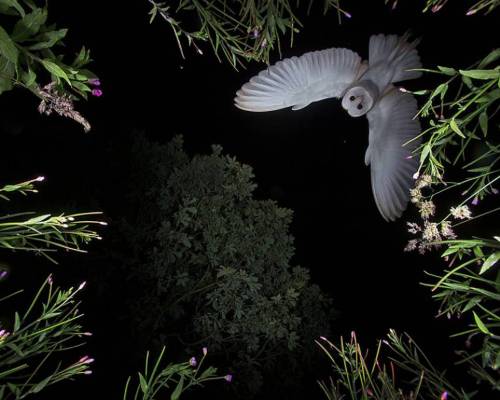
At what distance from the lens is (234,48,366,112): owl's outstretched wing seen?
157cm

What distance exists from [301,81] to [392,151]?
1.66ft

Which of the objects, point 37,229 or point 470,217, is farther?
point 470,217

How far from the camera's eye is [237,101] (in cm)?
167

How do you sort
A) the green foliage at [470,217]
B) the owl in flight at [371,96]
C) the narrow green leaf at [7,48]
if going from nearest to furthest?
the narrow green leaf at [7,48] < the green foliage at [470,217] < the owl in flight at [371,96]

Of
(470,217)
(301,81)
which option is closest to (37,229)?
(470,217)

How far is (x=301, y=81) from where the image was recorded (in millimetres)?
1622

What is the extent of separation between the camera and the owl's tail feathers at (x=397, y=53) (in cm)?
146

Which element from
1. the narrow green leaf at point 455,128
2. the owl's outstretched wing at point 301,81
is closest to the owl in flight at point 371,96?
the owl's outstretched wing at point 301,81

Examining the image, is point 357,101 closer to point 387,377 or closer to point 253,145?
point 253,145

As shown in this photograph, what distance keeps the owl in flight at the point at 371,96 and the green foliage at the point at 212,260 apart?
0.37 m

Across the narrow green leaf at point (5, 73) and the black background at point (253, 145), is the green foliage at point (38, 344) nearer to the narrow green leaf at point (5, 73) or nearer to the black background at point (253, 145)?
the narrow green leaf at point (5, 73)

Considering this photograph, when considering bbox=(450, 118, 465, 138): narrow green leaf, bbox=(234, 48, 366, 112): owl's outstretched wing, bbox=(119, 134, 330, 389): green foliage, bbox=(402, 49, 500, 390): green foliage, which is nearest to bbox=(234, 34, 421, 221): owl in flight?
bbox=(234, 48, 366, 112): owl's outstretched wing

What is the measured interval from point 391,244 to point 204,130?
3.51 ft

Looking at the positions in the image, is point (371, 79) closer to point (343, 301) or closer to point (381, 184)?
point (381, 184)
